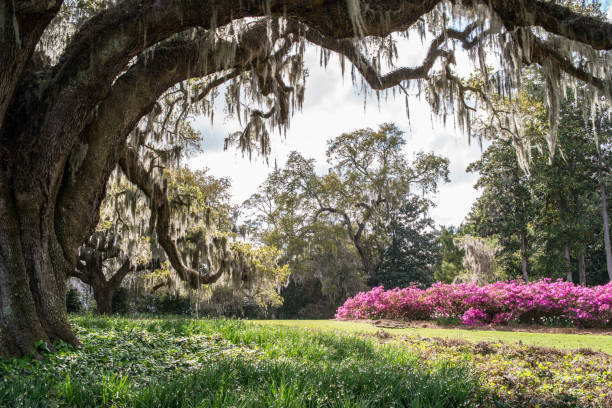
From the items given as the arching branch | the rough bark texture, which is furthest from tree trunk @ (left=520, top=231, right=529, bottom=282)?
the rough bark texture

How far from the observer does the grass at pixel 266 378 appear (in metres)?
2.36

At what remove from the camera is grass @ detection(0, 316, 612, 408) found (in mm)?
2355

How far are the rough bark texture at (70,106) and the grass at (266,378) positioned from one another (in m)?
0.65

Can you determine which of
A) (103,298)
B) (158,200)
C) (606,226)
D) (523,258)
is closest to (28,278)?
(158,200)

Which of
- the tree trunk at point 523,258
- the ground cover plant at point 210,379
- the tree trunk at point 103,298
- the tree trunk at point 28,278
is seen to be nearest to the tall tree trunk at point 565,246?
the tree trunk at point 523,258

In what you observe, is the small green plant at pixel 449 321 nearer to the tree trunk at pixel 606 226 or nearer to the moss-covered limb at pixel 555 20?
the moss-covered limb at pixel 555 20

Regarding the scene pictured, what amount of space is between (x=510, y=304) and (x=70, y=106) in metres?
11.5

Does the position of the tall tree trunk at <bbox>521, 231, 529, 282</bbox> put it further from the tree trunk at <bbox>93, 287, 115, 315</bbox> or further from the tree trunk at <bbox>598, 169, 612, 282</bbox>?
the tree trunk at <bbox>93, 287, 115, 315</bbox>

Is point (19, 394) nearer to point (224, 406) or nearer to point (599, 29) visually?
point (224, 406)

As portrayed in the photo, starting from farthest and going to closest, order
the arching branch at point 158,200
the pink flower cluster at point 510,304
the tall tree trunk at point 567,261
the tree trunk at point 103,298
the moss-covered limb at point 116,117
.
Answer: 1. the tall tree trunk at point 567,261
2. the tree trunk at point 103,298
3. the pink flower cluster at point 510,304
4. the arching branch at point 158,200
5. the moss-covered limb at point 116,117

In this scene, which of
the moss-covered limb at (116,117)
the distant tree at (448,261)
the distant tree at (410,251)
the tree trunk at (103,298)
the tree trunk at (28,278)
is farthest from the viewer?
the distant tree at (448,261)

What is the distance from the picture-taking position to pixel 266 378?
299 centimetres

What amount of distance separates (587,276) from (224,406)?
30.9 metres

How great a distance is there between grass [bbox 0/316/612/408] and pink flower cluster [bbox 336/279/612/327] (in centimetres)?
612
